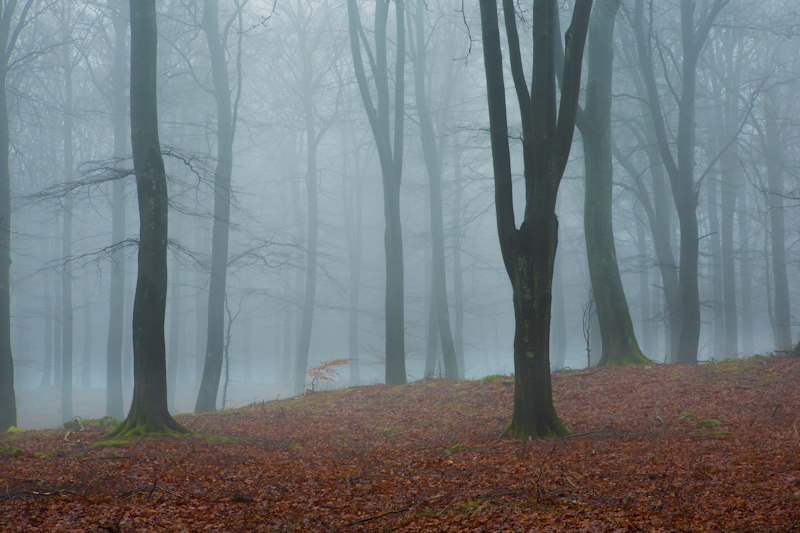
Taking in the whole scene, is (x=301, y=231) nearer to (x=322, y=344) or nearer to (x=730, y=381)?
(x=322, y=344)

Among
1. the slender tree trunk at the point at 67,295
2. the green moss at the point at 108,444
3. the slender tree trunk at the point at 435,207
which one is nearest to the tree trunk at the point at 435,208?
the slender tree trunk at the point at 435,207

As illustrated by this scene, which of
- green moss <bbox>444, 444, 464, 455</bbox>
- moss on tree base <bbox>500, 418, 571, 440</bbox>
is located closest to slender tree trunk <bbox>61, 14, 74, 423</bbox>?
green moss <bbox>444, 444, 464, 455</bbox>

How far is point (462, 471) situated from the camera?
4.74m

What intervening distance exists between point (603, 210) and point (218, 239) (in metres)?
9.02

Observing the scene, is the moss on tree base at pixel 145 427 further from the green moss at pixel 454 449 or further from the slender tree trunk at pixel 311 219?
the slender tree trunk at pixel 311 219

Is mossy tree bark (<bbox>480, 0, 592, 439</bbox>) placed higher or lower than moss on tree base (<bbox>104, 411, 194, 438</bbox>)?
higher

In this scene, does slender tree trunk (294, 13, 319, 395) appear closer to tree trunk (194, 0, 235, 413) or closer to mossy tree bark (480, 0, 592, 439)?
tree trunk (194, 0, 235, 413)

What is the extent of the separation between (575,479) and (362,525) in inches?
72.8

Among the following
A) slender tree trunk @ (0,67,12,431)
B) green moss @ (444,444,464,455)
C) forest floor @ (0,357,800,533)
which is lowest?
green moss @ (444,444,464,455)

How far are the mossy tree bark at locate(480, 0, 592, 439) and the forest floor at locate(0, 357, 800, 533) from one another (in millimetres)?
632

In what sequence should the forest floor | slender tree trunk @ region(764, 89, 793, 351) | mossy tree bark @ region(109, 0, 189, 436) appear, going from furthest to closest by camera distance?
slender tree trunk @ region(764, 89, 793, 351) < mossy tree bark @ region(109, 0, 189, 436) < the forest floor

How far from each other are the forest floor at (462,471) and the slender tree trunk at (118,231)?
341 inches

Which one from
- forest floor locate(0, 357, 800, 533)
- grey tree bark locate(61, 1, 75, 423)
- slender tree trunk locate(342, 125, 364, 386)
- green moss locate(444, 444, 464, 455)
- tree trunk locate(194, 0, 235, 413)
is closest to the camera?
forest floor locate(0, 357, 800, 533)

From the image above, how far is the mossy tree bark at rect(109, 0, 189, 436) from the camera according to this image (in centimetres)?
692
